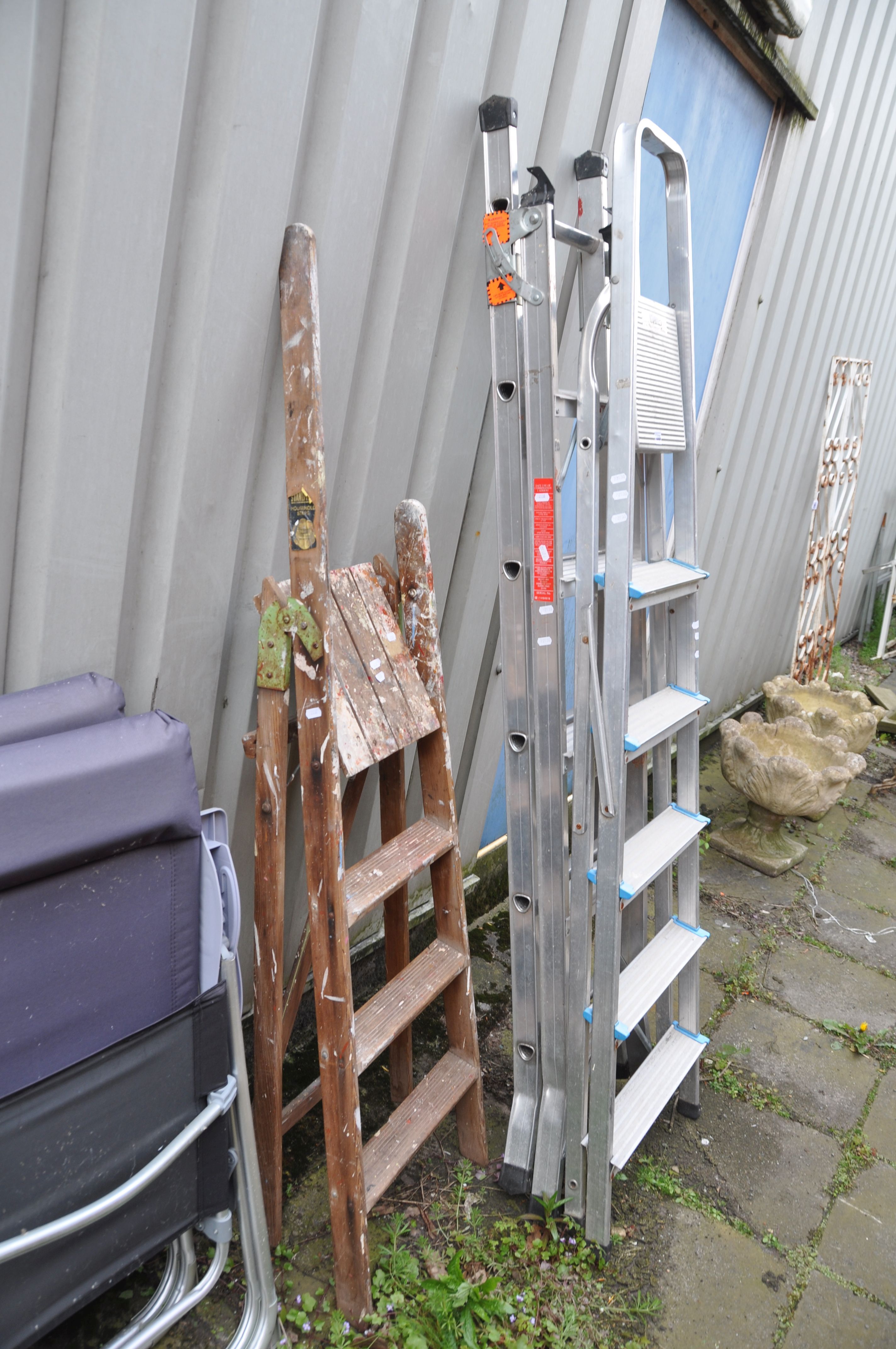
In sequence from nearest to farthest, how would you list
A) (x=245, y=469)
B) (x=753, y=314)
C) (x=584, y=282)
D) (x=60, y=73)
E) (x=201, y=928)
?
(x=60, y=73) → (x=201, y=928) → (x=245, y=469) → (x=584, y=282) → (x=753, y=314)

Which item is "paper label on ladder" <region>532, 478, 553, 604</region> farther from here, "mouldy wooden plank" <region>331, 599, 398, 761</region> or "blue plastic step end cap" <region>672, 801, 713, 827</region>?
"blue plastic step end cap" <region>672, 801, 713, 827</region>

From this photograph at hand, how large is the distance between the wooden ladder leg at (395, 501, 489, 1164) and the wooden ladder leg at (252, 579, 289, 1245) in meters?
0.40

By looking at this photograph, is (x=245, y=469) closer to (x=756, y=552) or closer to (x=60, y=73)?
(x=60, y=73)

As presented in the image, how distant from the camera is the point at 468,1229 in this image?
182cm

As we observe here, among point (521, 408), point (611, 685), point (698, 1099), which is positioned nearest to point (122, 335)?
point (521, 408)

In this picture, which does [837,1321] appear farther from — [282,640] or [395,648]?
[282,640]

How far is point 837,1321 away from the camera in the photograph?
178cm

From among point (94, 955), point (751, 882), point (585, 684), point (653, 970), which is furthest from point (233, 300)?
point (751, 882)

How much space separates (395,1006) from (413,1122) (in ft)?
0.88

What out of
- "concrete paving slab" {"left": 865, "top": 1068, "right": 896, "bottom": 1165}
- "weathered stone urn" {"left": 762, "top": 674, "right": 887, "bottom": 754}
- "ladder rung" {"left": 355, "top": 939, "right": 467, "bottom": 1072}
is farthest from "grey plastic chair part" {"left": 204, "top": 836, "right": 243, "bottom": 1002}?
"weathered stone urn" {"left": 762, "top": 674, "right": 887, "bottom": 754}

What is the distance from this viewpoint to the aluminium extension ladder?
1.59 meters

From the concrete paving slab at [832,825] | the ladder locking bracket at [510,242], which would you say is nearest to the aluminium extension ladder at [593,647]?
the ladder locking bracket at [510,242]

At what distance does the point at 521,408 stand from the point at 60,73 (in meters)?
0.89

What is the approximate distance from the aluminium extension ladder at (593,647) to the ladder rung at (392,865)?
172 mm
